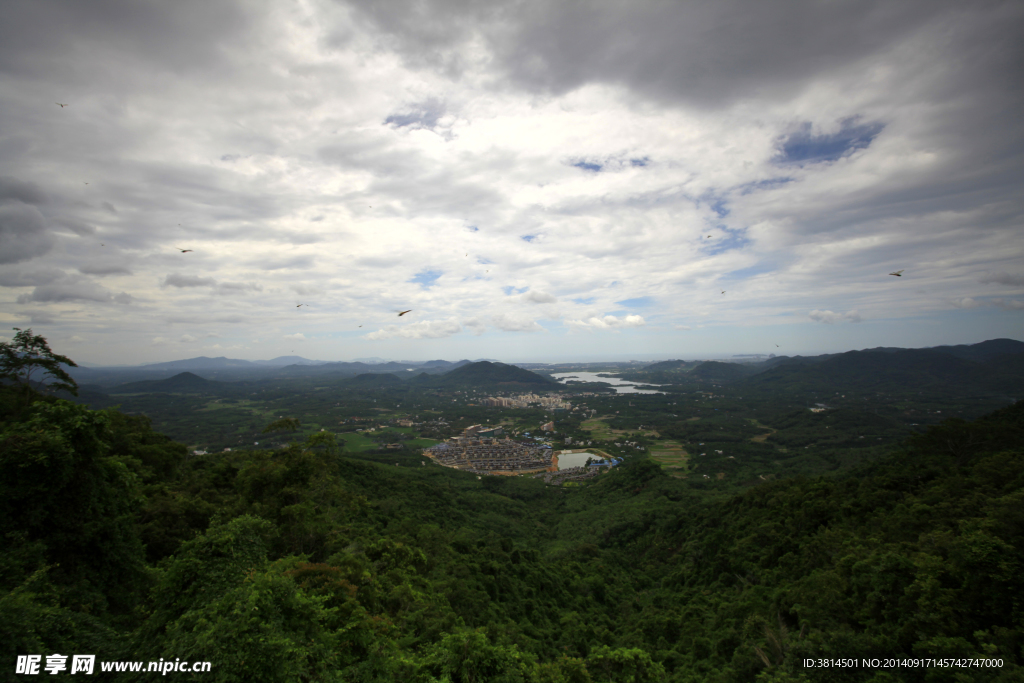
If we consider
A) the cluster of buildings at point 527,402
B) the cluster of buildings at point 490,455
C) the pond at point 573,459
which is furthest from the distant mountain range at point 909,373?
the cluster of buildings at point 490,455

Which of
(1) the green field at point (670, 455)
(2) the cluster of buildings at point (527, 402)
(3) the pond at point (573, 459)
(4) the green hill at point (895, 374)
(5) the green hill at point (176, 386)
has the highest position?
(4) the green hill at point (895, 374)

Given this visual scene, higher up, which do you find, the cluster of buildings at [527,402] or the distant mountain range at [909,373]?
the distant mountain range at [909,373]

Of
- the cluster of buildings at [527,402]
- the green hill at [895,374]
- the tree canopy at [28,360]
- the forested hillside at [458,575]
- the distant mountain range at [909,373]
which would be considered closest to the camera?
the forested hillside at [458,575]

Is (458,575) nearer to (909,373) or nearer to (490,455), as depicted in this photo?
(490,455)

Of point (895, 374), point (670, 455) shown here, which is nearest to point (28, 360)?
point (670, 455)

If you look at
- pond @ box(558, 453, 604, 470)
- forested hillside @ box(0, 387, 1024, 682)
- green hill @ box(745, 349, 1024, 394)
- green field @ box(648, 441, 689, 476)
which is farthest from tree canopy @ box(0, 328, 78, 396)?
green hill @ box(745, 349, 1024, 394)

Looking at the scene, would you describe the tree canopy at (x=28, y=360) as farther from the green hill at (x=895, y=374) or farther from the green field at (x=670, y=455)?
the green hill at (x=895, y=374)

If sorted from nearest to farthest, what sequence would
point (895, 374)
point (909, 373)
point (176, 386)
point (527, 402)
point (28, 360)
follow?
point (28, 360), point (909, 373), point (895, 374), point (527, 402), point (176, 386)
